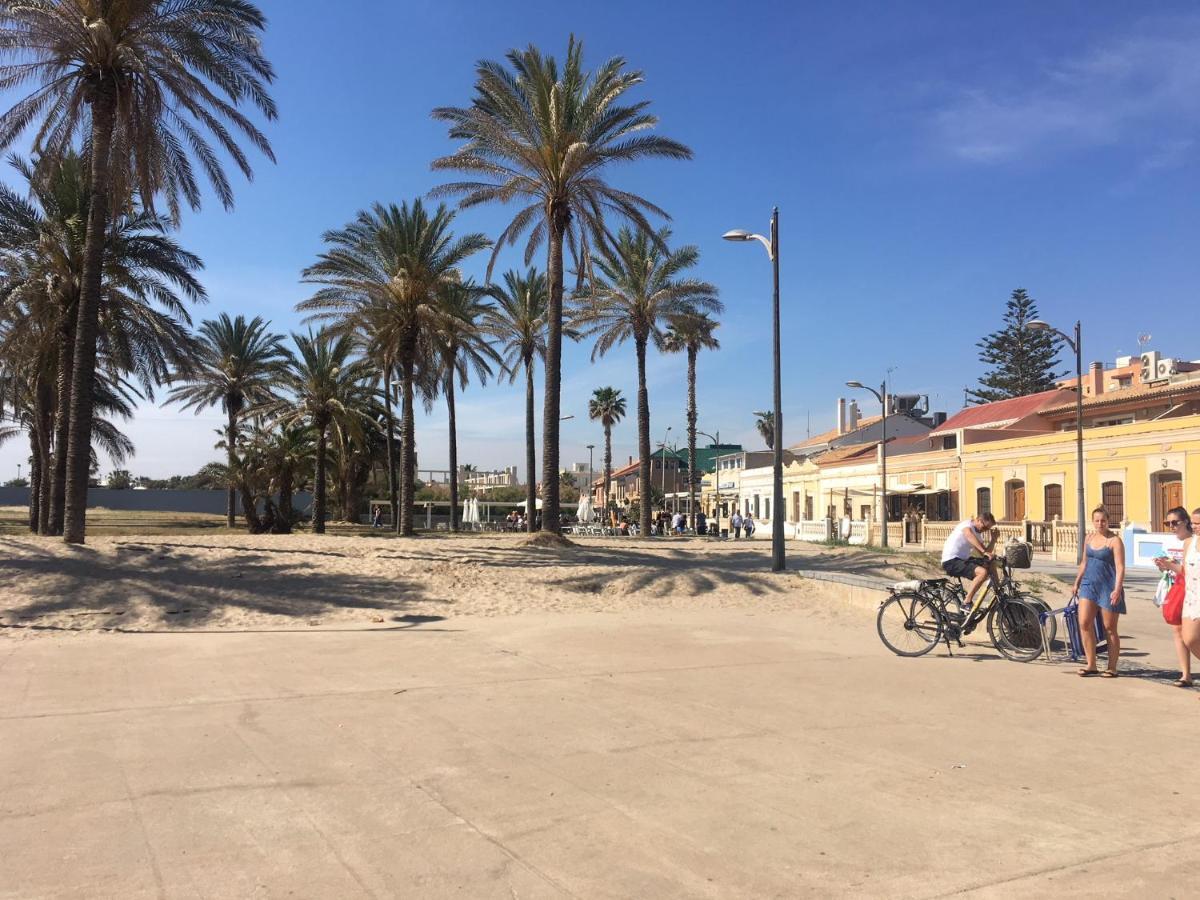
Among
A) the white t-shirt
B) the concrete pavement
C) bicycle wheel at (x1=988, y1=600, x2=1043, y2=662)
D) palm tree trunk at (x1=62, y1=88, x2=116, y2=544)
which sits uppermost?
palm tree trunk at (x1=62, y1=88, x2=116, y2=544)

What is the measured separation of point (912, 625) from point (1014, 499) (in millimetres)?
32499

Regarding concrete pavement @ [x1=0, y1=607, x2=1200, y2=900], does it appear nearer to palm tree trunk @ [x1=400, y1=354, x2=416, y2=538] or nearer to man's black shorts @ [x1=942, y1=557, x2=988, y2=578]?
man's black shorts @ [x1=942, y1=557, x2=988, y2=578]

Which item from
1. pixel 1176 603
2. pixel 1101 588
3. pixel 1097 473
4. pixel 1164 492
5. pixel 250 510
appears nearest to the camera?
pixel 1176 603

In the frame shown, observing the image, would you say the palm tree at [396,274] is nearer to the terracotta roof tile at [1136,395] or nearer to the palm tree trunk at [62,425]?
the palm tree trunk at [62,425]

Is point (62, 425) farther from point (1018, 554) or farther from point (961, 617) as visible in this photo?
point (1018, 554)

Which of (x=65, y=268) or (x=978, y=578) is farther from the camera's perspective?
(x=65, y=268)

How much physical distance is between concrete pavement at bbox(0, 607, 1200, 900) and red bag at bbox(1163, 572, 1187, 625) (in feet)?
2.18

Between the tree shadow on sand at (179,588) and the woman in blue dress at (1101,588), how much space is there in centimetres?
905

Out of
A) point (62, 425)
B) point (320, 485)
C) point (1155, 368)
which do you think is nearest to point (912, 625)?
point (62, 425)

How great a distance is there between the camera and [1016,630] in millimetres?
9742

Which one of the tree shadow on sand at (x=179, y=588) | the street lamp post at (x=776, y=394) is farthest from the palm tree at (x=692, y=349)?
the tree shadow on sand at (x=179, y=588)

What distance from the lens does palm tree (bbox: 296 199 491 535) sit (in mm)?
28953

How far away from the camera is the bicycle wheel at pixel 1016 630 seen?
962 centimetres

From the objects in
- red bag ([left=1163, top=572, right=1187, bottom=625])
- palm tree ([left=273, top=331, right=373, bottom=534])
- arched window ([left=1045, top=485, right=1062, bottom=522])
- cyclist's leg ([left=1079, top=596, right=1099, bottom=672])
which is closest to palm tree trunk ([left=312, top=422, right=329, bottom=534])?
palm tree ([left=273, top=331, right=373, bottom=534])
